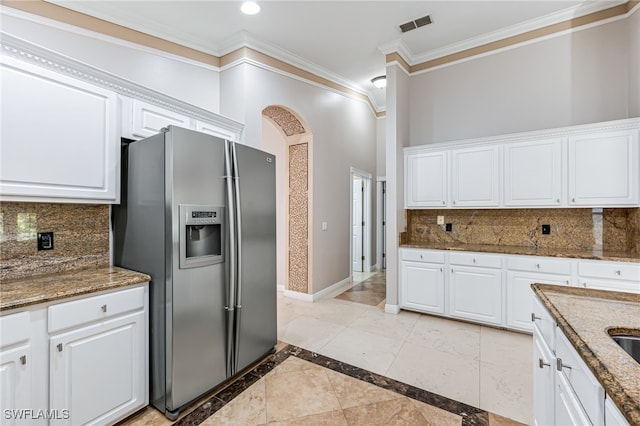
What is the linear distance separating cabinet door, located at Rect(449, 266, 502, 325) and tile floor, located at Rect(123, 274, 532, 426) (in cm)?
15

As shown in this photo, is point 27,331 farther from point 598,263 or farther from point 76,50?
point 598,263

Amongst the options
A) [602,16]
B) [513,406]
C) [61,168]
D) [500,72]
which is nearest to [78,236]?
[61,168]

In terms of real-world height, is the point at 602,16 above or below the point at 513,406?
above

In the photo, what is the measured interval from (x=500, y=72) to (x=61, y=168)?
14.7 feet

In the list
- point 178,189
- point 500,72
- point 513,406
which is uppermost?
point 500,72

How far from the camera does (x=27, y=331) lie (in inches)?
55.6

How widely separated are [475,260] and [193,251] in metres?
2.93

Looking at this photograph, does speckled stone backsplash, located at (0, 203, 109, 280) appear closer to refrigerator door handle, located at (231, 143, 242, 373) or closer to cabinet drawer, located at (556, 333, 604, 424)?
refrigerator door handle, located at (231, 143, 242, 373)

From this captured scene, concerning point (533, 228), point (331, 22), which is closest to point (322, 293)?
point (533, 228)

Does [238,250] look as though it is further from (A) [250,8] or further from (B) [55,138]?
(A) [250,8]

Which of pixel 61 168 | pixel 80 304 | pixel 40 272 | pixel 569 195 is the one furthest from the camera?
pixel 569 195

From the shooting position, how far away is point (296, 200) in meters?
4.37

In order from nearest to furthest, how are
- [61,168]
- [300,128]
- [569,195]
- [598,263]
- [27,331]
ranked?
1. [27,331]
2. [61,168]
3. [598,263]
4. [569,195]
5. [300,128]

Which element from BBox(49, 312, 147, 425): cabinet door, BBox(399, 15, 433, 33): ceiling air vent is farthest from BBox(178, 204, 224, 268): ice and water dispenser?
BBox(399, 15, 433, 33): ceiling air vent
